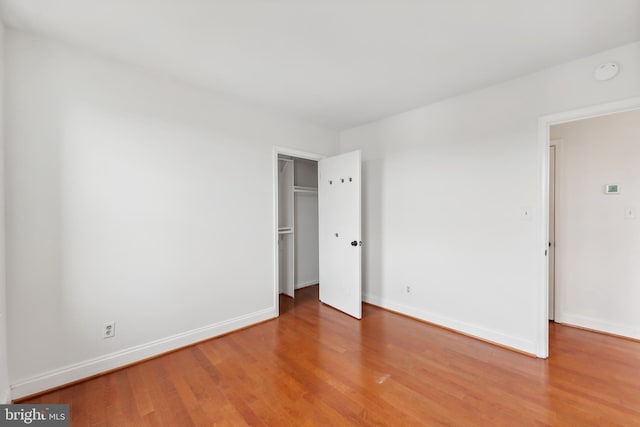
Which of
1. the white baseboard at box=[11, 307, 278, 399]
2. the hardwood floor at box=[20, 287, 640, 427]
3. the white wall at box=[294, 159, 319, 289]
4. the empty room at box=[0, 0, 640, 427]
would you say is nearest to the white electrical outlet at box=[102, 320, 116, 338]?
the empty room at box=[0, 0, 640, 427]

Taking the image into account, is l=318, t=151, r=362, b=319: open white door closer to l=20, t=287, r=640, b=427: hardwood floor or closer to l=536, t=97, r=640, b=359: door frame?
l=20, t=287, r=640, b=427: hardwood floor

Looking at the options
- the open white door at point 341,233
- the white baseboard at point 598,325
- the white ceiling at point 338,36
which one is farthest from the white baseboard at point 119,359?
the white baseboard at point 598,325

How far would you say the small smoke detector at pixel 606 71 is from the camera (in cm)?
206

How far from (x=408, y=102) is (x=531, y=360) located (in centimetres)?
278

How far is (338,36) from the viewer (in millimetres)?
Result: 1924

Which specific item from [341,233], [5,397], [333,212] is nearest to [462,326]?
[341,233]

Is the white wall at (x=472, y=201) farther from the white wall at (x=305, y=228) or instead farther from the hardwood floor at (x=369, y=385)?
the white wall at (x=305, y=228)

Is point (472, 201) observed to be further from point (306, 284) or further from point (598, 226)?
point (306, 284)

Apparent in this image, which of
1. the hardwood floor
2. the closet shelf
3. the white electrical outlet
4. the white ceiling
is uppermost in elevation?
the white ceiling

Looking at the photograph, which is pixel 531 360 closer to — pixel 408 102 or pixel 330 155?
pixel 408 102

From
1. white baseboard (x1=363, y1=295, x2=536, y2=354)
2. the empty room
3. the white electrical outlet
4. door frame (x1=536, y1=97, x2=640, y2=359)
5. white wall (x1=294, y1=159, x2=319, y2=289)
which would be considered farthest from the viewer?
white wall (x1=294, y1=159, x2=319, y2=289)

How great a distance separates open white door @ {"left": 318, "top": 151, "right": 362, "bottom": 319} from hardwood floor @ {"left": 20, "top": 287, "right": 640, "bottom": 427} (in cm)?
69

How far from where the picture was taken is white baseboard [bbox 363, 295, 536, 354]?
8.17 feet

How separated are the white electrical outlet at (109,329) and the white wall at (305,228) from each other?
276cm
